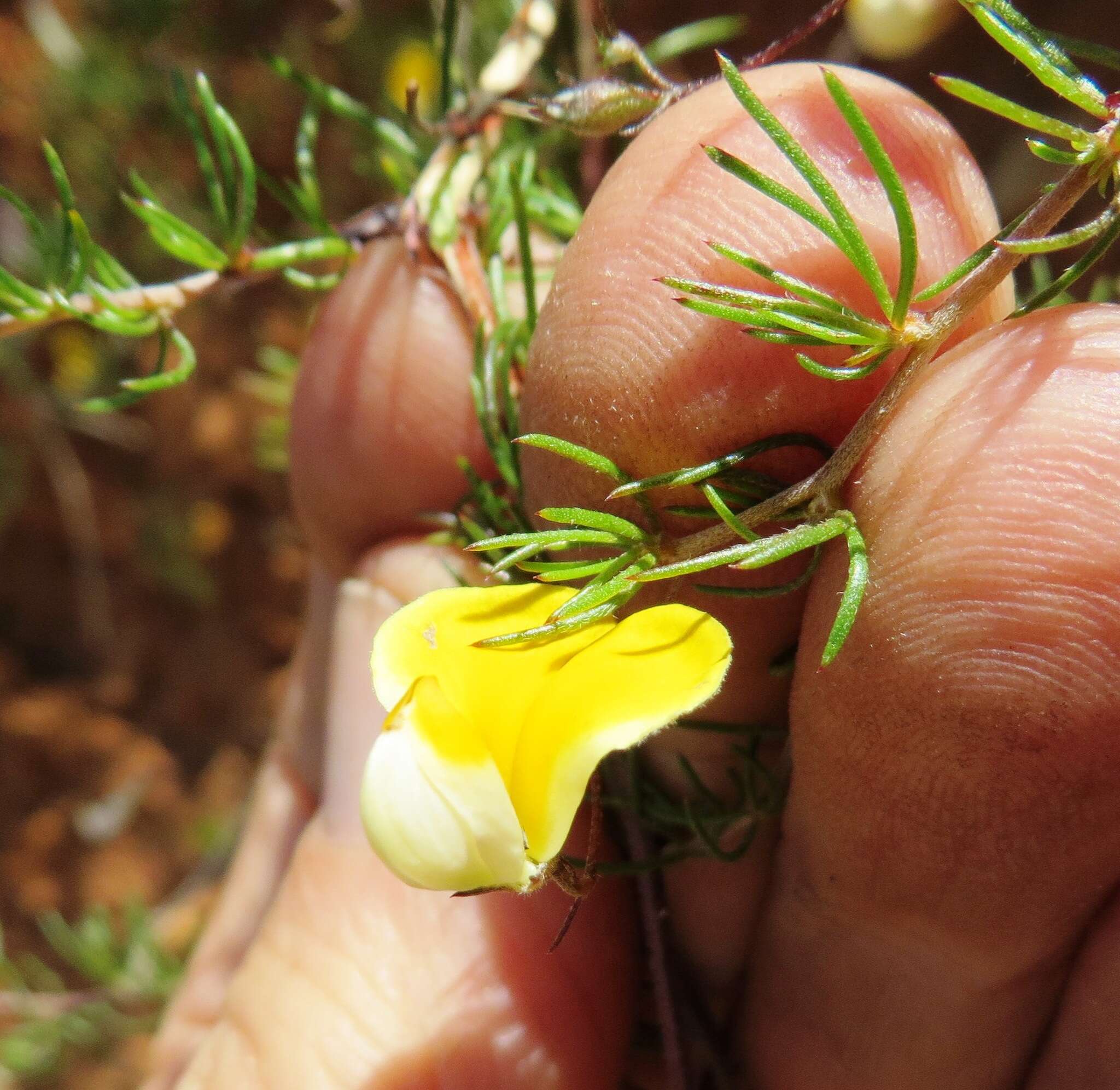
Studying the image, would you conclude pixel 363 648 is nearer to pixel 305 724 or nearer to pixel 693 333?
pixel 305 724

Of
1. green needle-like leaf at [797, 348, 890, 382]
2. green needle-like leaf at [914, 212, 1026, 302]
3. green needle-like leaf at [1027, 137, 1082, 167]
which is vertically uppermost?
green needle-like leaf at [1027, 137, 1082, 167]

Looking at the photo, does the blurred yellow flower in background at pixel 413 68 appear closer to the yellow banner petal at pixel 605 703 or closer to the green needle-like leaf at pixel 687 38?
the green needle-like leaf at pixel 687 38

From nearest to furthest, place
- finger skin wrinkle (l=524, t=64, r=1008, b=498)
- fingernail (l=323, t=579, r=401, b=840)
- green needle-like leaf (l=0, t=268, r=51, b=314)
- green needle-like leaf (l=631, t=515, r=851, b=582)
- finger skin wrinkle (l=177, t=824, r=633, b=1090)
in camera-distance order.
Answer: green needle-like leaf (l=631, t=515, r=851, b=582) < finger skin wrinkle (l=524, t=64, r=1008, b=498) < green needle-like leaf (l=0, t=268, r=51, b=314) < finger skin wrinkle (l=177, t=824, r=633, b=1090) < fingernail (l=323, t=579, r=401, b=840)

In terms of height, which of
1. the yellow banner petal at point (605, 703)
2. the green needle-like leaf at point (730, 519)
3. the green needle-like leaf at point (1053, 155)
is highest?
the green needle-like leaf at point (1053, 155)

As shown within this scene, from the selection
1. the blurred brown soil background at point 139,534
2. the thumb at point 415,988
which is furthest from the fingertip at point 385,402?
the blurred brown soil background at point 139,534

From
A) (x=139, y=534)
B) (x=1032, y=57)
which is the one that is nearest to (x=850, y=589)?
(x=1032, y=57)

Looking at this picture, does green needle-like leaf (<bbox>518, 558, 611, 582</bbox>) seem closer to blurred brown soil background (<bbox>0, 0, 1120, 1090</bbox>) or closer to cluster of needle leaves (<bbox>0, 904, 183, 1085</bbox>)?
cluster of needle leaves (<bbox>0, 904, 183, 1085</bbox>)

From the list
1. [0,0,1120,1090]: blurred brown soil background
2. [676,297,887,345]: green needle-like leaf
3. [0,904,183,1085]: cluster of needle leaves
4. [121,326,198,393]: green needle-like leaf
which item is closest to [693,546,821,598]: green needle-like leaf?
[676,297,887,345]: green needle-like leaf
